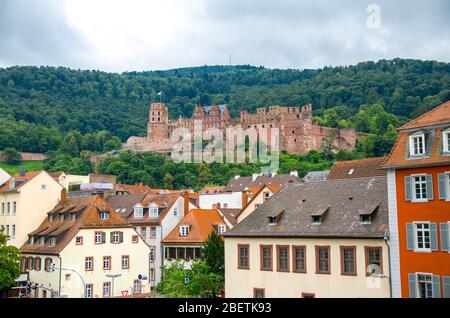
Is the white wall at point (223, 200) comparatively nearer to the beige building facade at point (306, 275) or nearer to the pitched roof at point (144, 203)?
the pitched roof at point (144, 203)

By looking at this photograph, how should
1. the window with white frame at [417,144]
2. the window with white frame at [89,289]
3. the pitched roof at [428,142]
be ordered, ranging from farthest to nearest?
the window with white frame at [89,289], the window with white frame at [417,144], the pitched roof at [428,142]

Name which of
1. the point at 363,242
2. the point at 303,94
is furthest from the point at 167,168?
the point at 363,242

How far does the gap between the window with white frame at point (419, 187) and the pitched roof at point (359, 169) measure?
1139 centimetres

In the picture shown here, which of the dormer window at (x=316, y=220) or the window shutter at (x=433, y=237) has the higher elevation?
the dormer window at (x=316, y=220)

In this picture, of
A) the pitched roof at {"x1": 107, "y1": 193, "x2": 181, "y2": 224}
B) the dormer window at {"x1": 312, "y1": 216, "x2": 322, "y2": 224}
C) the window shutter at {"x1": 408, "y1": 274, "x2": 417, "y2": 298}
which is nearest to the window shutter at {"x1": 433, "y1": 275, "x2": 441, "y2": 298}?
the window shutter at {"x1": 408, "y1": 274, "x2": 417, "y2": 298}

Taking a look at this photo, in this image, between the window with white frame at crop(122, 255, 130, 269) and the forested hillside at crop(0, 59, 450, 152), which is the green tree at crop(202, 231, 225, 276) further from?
the forested hillside at crop(0, 59, 450, 152)

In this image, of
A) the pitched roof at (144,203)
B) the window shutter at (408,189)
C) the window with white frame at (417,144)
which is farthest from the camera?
the pitched roof at (144,203)

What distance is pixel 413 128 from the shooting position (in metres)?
25.2

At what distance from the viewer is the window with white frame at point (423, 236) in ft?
77.2

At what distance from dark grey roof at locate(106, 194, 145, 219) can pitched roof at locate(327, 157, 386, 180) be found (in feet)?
61.3

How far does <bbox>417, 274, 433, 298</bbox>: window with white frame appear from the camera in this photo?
23138mm

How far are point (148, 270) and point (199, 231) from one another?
4.62 meters

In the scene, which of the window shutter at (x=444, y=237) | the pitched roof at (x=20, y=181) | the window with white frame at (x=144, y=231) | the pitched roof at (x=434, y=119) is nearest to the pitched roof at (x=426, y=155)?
the pitched roof at (x=434, y=119)
